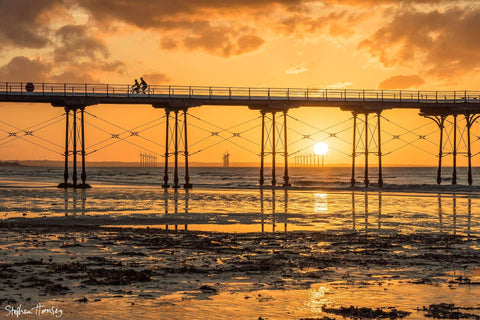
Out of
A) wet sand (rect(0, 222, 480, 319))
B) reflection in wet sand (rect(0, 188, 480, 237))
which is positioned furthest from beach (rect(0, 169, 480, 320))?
reflection in wet sand (rect(0, 188, 480, 237))

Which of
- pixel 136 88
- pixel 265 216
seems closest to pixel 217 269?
pixel 265 216

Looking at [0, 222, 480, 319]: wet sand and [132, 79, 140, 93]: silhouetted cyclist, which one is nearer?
[0, 222, 480, 319]: wet sand

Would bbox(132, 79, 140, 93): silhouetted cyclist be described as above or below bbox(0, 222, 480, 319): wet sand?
above

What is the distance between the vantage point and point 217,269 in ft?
44.0

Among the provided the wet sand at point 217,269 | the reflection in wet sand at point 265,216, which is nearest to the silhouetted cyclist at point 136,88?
the reflection in wet sand at point 265,216

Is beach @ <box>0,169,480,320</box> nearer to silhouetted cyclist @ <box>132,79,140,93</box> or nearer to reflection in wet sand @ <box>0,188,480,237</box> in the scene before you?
reflection in wet sand @ <box>0,188,480,237</box>

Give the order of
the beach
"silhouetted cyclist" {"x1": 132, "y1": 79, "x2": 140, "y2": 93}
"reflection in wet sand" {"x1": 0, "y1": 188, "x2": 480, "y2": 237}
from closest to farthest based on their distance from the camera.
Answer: the beach
"reflection in wet sand" {"x1": 0, "y1": 188, "x2": 480, "y2": 237}
"silhouetted cyclist" {"x1": 132, "y1": 79, "x2": 140, "y2": 93}

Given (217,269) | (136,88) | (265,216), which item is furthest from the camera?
(136,88)

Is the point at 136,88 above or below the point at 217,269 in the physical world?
above

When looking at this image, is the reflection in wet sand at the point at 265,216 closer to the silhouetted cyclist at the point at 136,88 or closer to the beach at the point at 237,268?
the beach at the point at 237,268

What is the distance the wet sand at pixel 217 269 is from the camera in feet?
Result: 33.7

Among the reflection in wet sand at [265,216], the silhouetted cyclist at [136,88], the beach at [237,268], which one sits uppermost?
the silhouetted cyclist at [136,88]

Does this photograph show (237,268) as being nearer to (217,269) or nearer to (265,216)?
(217,269)

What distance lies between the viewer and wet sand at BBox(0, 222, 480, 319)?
1027cm
